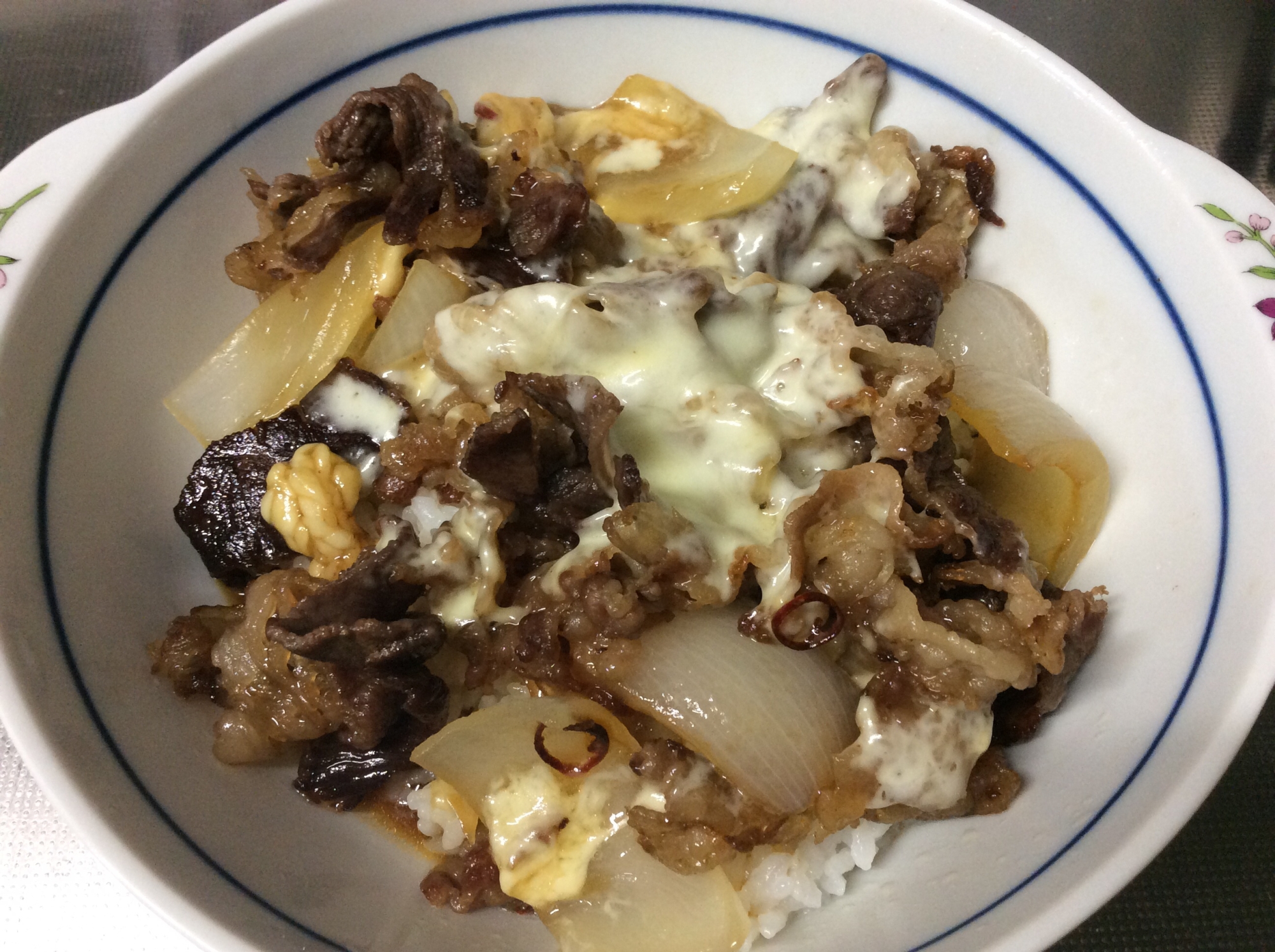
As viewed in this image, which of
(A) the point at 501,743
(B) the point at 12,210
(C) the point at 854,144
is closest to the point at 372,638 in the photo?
(A) the point at 501,743

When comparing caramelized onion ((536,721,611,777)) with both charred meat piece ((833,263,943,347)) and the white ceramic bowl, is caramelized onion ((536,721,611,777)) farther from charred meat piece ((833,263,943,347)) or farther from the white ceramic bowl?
charred meat piece ((833,263,943,347))

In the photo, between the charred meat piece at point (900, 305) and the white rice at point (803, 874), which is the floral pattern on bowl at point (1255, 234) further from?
the white rice at point (803, 874)

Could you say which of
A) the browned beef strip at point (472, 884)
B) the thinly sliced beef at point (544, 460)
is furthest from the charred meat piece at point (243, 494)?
the browned beef strip at point (472, 884)

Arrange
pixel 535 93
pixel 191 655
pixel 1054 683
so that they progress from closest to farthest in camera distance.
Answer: pixel 1054 683, pixel 191 655, pixel 535 93

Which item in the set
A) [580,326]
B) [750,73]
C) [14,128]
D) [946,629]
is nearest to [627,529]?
[580,326]

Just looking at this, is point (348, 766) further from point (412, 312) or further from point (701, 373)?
point (701, 373)

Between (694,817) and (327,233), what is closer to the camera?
Result: (694,817)
